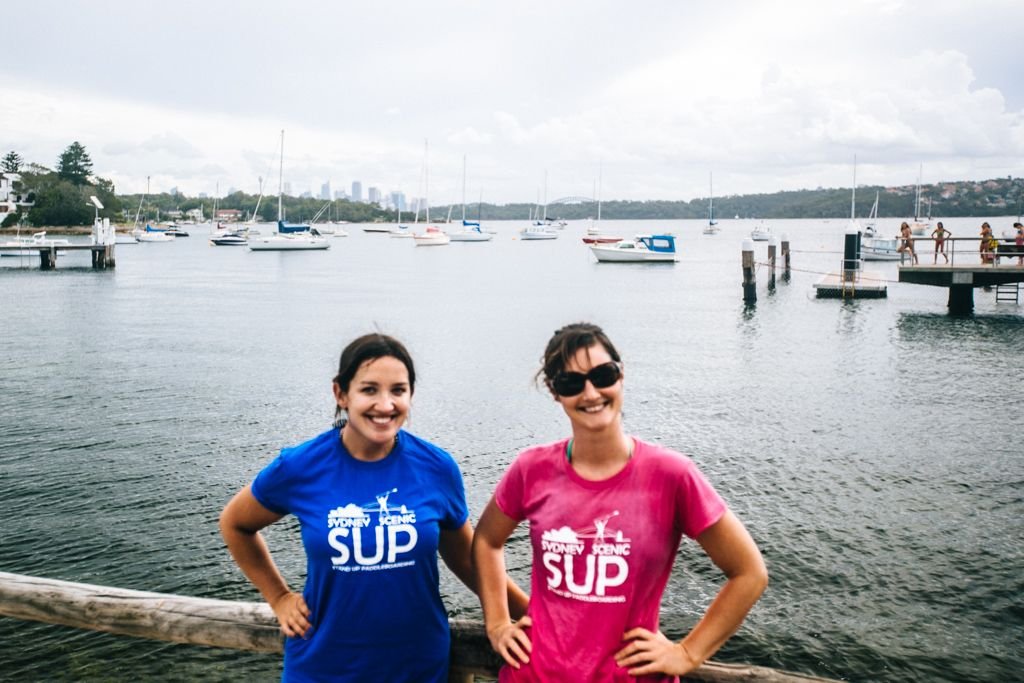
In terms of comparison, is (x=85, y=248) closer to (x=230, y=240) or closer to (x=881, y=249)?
(x=230, y=240)

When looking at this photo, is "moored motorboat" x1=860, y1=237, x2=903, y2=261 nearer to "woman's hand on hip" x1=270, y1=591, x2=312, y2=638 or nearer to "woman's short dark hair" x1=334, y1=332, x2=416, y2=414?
"woman's short dark hair" x1=334, y1=332, x2=416, y2=414

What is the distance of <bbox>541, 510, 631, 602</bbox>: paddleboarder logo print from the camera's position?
284 cm

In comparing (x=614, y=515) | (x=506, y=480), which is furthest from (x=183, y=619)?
(x=614, y=515)

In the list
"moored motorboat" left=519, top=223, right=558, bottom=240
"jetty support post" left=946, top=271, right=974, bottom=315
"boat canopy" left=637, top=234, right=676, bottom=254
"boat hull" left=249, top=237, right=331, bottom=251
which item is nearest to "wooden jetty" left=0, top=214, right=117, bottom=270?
"boat hull" left=249, top=237, right=331, bottom=251

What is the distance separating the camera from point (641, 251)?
83.7 meters

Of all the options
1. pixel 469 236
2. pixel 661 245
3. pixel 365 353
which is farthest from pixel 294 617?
pixel 469 236

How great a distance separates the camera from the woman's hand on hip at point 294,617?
3.20 meters

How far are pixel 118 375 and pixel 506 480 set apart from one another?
21.8m

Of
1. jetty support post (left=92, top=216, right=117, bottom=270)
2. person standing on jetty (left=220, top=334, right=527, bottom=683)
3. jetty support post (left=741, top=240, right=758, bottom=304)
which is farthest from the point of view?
jetty support post (left=92, top=216, right=117, bottom=270)

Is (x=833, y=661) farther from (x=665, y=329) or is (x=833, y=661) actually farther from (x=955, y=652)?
(x=665, y=329)

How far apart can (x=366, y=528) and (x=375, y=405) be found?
45 cm

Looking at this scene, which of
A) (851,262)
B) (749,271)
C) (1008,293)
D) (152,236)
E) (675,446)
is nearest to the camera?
(675,446)

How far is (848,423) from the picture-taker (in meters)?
→ 16.7

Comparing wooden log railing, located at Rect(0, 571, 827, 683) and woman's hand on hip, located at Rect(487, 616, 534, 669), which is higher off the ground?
woman's hand on hip, located at Rect(487, 616, 534, 669)
